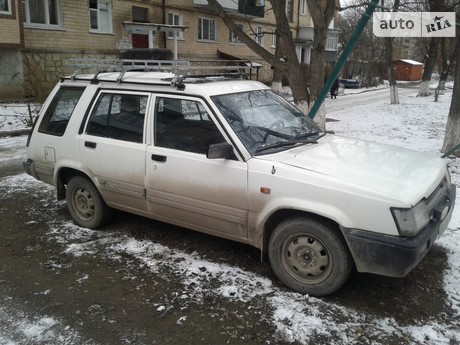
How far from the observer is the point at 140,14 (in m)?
23.1

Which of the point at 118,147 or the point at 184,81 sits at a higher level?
the point at 184,81

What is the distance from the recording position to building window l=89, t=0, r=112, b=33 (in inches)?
813

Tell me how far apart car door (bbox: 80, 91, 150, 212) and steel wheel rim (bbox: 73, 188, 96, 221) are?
1.02 feet

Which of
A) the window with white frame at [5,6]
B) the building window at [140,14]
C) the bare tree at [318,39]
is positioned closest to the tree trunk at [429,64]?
the building window at [140,14]

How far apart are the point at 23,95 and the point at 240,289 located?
56.2 ft

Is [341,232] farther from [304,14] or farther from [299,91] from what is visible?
[304,14]

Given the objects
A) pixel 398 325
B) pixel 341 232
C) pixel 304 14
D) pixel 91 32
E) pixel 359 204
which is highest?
pixel 304 14

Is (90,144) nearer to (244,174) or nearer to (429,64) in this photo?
(244,174)

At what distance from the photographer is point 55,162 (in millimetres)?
5008

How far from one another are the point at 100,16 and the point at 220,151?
19894 millimetres

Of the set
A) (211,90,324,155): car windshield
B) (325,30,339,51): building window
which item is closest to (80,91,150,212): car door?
(211,90,324,155): car windshield

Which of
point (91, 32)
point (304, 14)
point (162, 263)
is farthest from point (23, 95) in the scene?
point (304, 14)

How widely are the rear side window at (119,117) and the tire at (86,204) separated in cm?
63

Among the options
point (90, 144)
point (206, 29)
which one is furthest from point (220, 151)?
point (206, 29)
